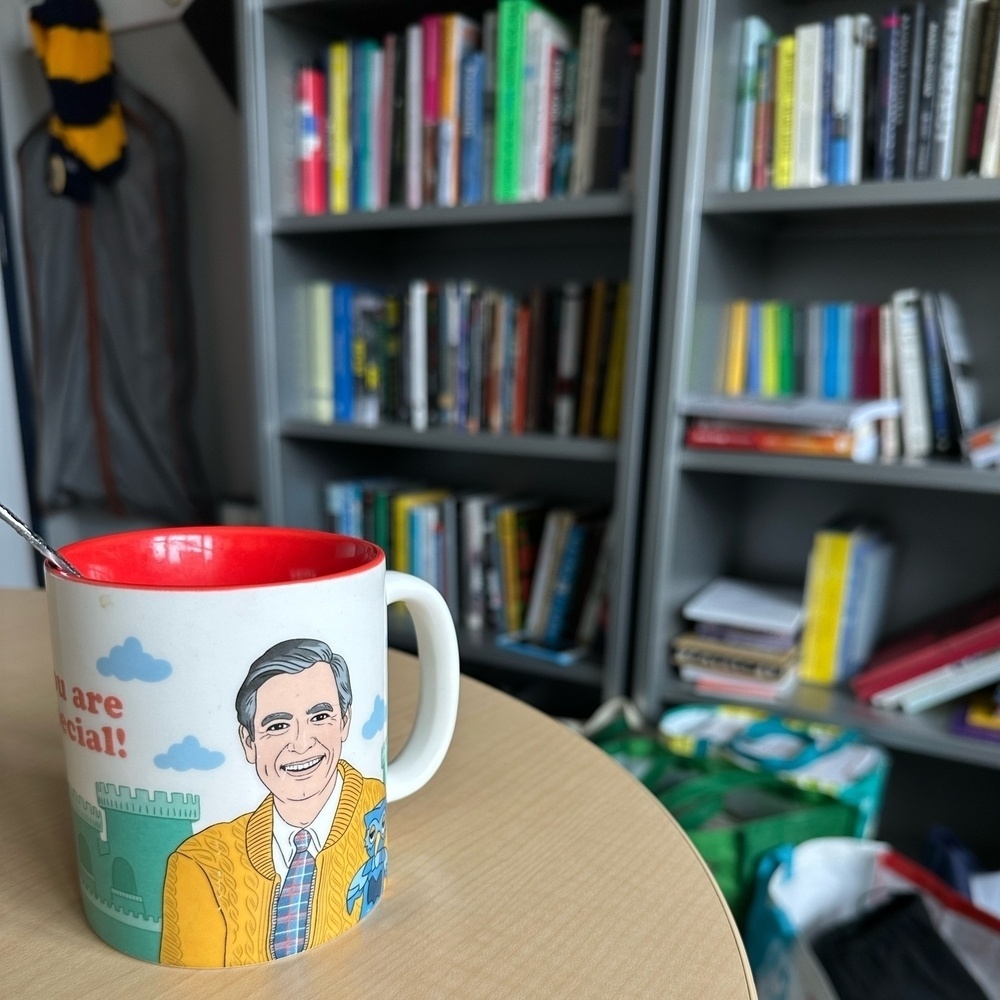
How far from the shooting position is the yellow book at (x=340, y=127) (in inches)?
58.1

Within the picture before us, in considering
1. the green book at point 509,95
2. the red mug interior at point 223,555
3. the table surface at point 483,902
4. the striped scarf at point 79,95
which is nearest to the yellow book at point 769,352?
the green book at point 509,95

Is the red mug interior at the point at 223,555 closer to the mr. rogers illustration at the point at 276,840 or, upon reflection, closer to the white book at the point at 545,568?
the mr. rogers illustration at the point at 276,840

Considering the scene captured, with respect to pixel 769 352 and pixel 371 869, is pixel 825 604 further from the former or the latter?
pixel 371 869

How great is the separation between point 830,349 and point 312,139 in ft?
3.22

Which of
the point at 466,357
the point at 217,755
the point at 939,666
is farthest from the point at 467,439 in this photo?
the point at 217,755

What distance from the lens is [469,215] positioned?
134cm

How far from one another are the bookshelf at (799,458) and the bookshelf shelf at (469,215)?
12 centimetres

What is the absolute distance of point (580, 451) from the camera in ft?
4.36

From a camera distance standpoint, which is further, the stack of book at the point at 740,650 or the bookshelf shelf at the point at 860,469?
the stack of book at the point at 740,650

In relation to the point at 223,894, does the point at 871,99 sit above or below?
above

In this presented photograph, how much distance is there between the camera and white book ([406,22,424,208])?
139cm

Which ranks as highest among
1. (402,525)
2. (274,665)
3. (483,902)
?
(274,665)

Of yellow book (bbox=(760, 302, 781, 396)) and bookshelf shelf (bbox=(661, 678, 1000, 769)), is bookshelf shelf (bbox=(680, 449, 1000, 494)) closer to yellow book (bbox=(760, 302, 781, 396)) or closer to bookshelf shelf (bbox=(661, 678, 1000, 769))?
yellow book (bbox=(760, 302, 781, 396))

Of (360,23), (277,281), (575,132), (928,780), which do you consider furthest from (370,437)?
(928,780)
